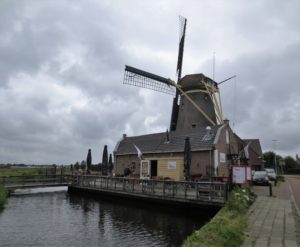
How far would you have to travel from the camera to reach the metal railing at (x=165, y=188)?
17359 millimetres

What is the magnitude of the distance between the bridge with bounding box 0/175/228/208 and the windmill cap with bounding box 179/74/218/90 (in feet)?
44.2

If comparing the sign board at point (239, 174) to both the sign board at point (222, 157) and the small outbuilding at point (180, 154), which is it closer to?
the small outbuilding at point (180, 154)

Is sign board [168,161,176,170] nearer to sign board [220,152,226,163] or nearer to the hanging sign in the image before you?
sign board [220,152,226,163]

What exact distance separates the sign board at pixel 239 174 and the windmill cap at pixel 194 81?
17.2m

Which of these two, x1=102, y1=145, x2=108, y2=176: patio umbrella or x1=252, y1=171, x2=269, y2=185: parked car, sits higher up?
x1=102, y1=145, x2=108, y2=176: patio umbrella

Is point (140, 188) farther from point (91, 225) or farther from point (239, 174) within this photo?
point (239, 174)

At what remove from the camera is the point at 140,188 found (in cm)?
2252

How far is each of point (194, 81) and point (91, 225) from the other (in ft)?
71.8

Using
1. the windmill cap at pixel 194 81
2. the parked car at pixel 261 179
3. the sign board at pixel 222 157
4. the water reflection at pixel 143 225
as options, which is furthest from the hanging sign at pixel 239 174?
the windmill cap at pixel 194 81

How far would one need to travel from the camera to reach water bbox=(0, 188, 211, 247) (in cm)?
1271

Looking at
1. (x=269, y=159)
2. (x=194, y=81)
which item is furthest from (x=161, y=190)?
(x=269, y=159)

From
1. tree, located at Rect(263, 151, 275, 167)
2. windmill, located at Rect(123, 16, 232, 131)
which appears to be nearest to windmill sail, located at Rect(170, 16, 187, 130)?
windmill, located at Rect(123, 16, 232, 131)

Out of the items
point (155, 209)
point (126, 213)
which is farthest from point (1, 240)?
point (155, 209)

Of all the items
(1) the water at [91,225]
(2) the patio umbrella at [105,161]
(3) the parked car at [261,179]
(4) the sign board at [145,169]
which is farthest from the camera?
(3) the parked car at [261,179]
